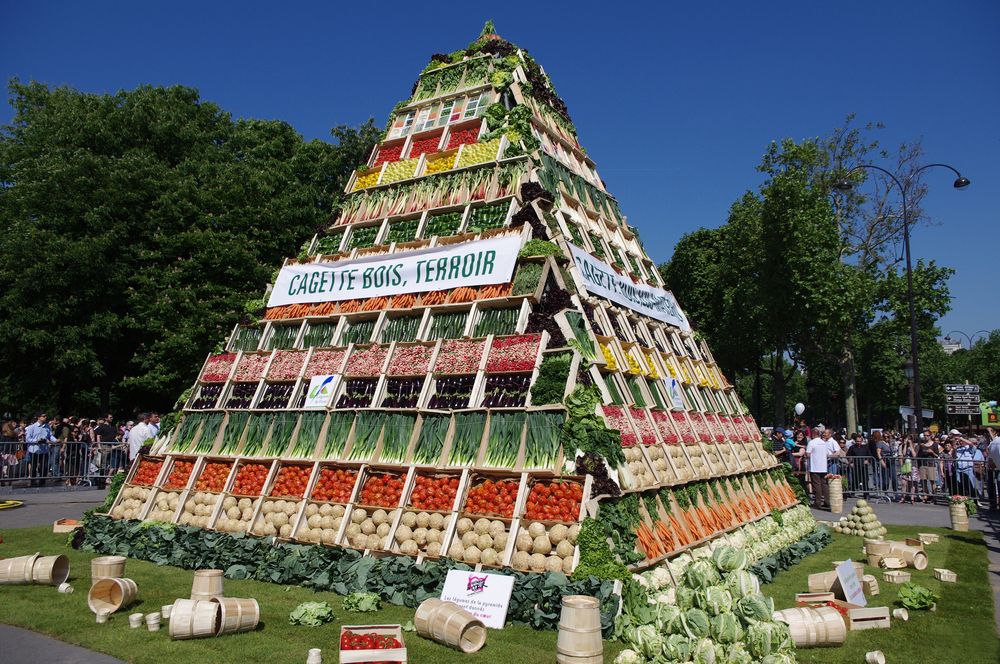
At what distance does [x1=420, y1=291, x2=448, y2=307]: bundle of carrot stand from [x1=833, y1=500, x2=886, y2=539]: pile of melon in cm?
1082

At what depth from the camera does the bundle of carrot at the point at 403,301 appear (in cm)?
1278

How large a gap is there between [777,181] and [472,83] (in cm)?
2342

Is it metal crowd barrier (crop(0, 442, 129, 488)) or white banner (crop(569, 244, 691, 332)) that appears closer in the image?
white banner (crop(569, 244, 691, 332))

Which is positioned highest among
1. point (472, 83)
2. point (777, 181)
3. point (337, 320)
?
point (777, 181)

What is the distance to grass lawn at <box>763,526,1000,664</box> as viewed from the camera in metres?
7.32

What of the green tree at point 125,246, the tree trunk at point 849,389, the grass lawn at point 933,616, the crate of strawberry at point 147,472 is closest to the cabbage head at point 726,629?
the grass lawn at point 933,616

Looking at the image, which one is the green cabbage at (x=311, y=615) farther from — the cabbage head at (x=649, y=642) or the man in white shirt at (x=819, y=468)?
the man in white shirt at (x=819, y=468)

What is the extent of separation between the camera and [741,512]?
41.9 feet

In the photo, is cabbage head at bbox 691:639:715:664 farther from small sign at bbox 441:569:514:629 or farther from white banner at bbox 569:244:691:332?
white banner at bbox 569:244:691:332

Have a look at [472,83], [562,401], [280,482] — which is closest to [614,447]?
[562,401]

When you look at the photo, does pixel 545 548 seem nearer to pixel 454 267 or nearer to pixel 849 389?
pixel 454 267

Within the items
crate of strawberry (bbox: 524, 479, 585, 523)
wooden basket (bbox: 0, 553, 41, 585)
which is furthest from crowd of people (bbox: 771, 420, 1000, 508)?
wooden basket (bbox: 0, 553, 41, 585)

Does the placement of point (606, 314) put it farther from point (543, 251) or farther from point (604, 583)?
point (604, 583)

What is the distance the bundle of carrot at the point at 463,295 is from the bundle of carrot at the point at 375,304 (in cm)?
164
